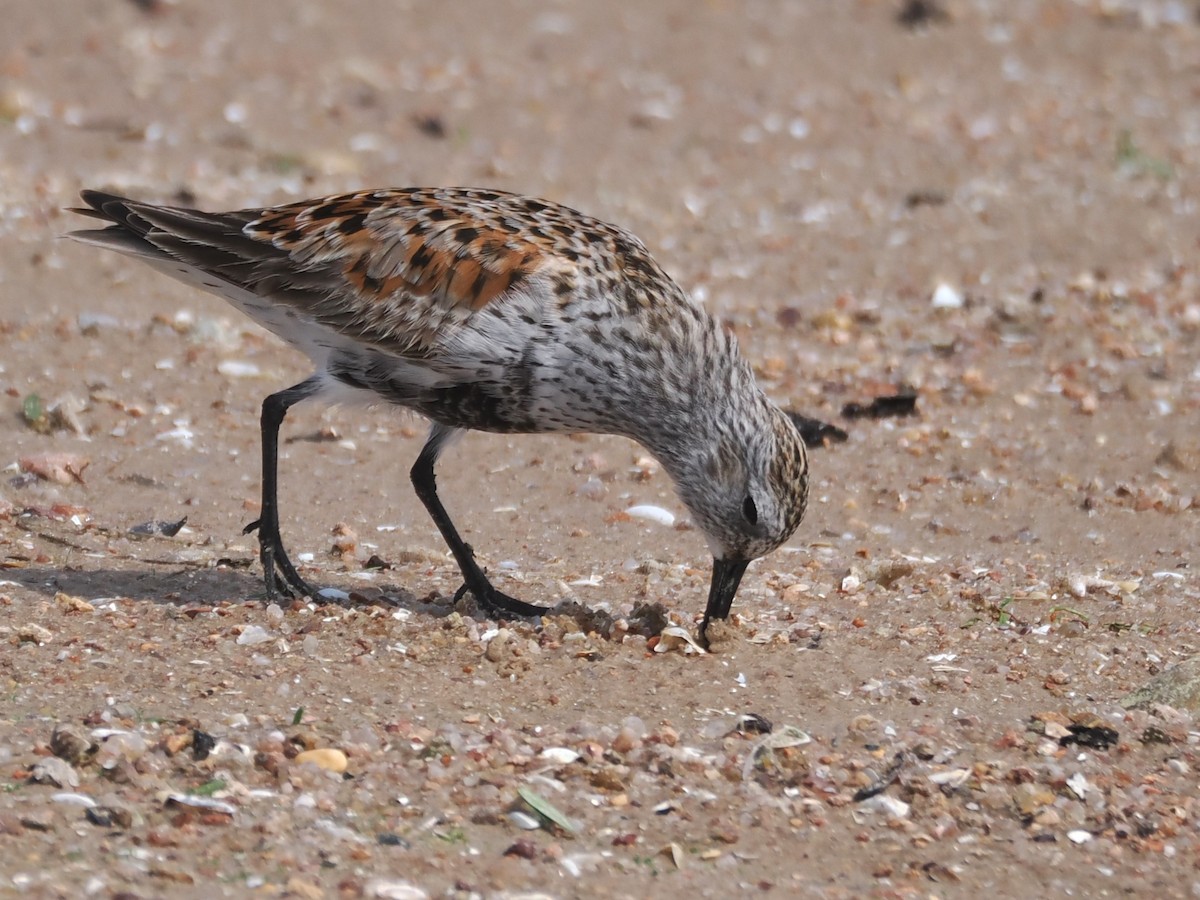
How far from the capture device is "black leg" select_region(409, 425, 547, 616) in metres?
7.00

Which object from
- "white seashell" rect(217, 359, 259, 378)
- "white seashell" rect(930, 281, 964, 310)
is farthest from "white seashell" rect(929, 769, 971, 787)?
"white seashell" rect(930, 281, 964, 310)

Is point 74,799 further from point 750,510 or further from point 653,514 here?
point 653,514

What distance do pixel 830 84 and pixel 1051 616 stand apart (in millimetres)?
9905

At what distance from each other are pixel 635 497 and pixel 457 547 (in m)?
1.62

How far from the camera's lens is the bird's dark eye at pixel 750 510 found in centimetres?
659

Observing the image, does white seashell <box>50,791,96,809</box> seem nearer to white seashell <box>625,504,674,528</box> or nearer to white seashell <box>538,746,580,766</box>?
white seashell <box>538,746,580,766</box>

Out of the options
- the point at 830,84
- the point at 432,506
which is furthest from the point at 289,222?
the point at 830,84

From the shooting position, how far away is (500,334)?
21.7 ft

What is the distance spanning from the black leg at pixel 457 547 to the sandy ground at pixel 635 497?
121mm

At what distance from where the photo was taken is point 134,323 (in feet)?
34.6

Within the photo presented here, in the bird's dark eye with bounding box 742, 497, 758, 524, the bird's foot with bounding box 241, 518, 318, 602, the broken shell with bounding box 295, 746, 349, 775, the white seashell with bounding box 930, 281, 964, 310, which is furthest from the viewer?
the white seashell with bounding box 930, 281, 964, 310

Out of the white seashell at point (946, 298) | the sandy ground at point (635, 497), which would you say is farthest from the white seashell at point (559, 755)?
the white seashell at point (946, 298)

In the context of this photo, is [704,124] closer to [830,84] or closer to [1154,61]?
[830,84]

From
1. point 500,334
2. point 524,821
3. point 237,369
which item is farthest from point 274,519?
point 237,369
